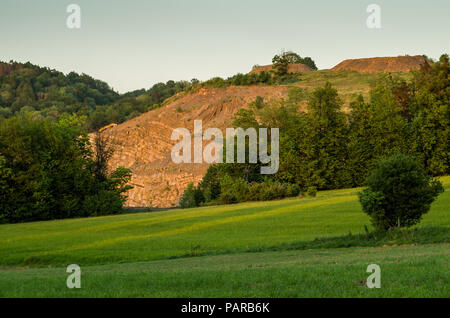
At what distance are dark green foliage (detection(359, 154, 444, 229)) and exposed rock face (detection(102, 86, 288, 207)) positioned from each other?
5497 centimetres

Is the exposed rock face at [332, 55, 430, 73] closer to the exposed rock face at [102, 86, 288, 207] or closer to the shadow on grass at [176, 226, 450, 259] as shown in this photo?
the exposed rock face at [102, 86, 288, 207]

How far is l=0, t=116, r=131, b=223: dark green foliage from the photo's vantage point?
135ft

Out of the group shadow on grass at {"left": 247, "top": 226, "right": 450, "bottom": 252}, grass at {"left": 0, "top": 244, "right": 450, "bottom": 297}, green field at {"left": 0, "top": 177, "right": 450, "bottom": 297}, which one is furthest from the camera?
shadow on grass at {"left": 247, "top": 226, "right": 450, "bottom": 252}

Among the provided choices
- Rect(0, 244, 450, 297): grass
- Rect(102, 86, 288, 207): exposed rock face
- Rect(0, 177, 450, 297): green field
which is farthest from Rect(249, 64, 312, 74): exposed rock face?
Rect(0, 244, 450, 297): grass

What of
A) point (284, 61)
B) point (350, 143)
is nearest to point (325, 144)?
point (350, 143)

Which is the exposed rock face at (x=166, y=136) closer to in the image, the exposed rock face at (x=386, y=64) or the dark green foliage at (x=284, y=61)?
the dark green foliage at (x=284, y=61)

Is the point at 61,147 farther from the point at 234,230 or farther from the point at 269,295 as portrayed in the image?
the point at 269,295

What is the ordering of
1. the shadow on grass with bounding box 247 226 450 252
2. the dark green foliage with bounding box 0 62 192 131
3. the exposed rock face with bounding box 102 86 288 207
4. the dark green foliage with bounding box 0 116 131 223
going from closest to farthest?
1. the shadow on grass with bounding box 247 226 450 252
2. the dark green foliage with bounding box 0 116 131 223
3. the exposed rock face with bounding box 102 86 288 207
4. the dark green foliage with bounding box 0 62 192 131

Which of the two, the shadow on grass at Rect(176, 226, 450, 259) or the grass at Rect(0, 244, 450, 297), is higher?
the grass at Rect(0, 244, 450, 297)

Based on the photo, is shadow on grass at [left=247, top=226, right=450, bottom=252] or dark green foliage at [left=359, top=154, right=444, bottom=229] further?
dark green foliage at [left=359, top=154, right=444, bottom=229]

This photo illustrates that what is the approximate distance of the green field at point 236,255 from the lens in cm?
842

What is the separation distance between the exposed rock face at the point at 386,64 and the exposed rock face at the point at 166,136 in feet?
121

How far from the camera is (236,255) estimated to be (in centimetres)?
1623
